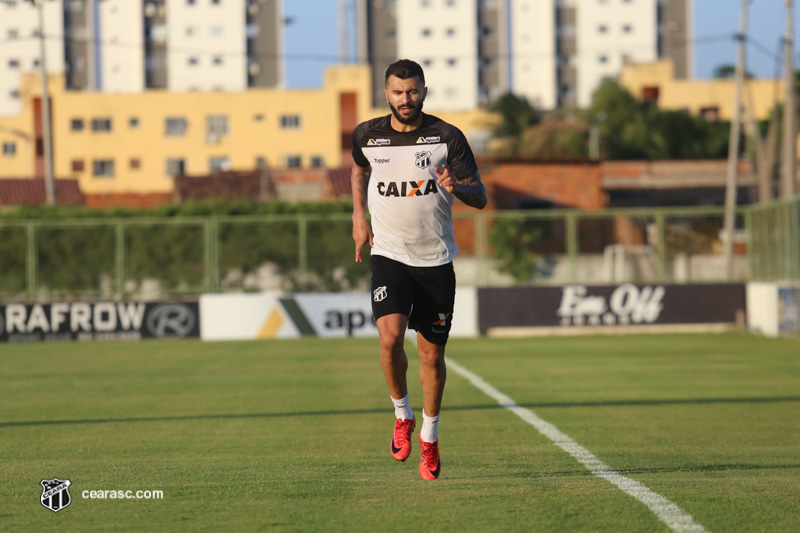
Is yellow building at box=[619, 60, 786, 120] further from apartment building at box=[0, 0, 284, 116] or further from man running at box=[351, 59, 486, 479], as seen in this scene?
man running at box=[351, 59, 486, 479]

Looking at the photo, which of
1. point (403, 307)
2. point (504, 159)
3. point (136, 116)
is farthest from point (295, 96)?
point (403, 307)

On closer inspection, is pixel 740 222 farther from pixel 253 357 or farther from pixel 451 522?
pixel 451 522

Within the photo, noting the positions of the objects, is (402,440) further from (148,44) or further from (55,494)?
(148,44)

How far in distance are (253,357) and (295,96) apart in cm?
6140

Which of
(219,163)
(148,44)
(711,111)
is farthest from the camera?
(148,44)

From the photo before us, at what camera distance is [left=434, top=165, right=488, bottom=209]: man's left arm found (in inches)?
249

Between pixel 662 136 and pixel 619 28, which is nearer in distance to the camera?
pixel 662 136

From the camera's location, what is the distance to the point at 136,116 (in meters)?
80.3

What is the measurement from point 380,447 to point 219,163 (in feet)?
244

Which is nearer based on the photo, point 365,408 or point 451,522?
point 451,522

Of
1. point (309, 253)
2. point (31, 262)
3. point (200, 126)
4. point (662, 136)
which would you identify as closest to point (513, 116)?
point (662, 136)

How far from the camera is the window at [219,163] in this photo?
8056 centimetres

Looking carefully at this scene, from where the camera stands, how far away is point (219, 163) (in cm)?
8094

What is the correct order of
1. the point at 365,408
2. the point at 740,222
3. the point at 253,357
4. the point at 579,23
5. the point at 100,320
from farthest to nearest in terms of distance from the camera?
the point at 579,23 < the point at 740,222 < the point at 100,320 < the point at 253,357 < the point at 365,408
